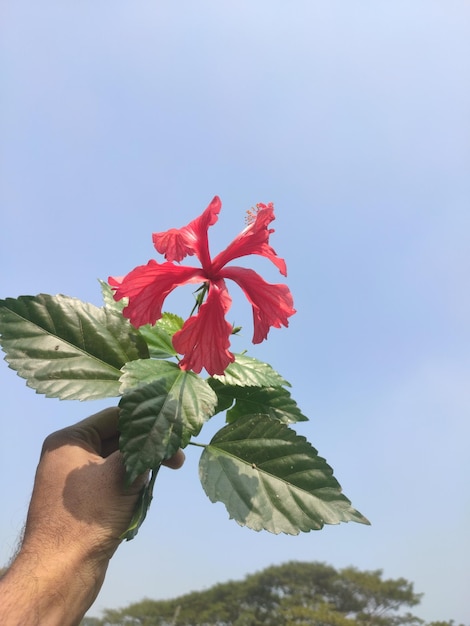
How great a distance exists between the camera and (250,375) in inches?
44.0

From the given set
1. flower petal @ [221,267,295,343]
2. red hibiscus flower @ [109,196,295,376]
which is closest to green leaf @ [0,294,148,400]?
red hibiscus flower @ [109,196,295,376]

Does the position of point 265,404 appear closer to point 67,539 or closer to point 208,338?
point 208,338

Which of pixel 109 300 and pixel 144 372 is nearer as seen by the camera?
pixel 144 372

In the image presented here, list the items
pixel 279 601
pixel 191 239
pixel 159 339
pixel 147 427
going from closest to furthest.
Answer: pixel 147 427 < pixel 191 239 < pixel 159 339 < pixel 279 601

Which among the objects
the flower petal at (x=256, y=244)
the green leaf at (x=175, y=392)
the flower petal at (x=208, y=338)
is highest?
the flower petal at (x=256, y=244)

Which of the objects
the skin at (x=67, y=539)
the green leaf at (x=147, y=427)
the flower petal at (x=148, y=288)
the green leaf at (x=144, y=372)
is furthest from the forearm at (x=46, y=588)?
the flower petal at (x=148, y=288)

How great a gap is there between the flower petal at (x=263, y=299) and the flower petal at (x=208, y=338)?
8 centimetres

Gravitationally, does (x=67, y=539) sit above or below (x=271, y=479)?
below

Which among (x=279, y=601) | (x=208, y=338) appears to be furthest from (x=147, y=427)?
(x=279, y=601)

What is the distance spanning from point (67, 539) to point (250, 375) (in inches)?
18.5

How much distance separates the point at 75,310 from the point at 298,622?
13.8 m

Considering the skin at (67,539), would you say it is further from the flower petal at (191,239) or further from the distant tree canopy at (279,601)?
the distant tree canopy at (279,601)

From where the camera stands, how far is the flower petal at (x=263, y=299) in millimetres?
1017

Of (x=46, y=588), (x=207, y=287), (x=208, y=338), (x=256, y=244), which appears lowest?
(x=46, y=588)
